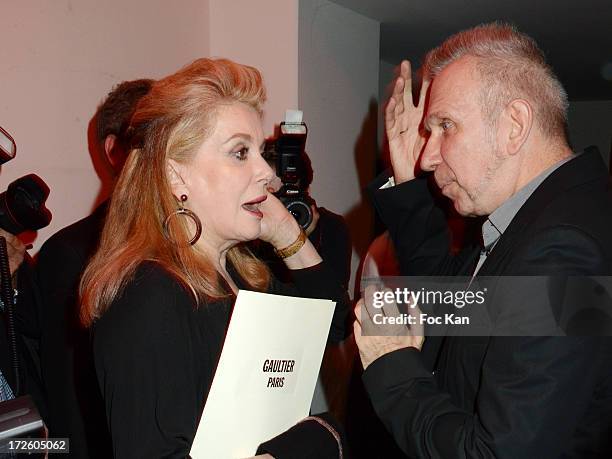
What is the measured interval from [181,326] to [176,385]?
0.10 metres

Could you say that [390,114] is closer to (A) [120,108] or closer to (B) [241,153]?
(B) [241,153]

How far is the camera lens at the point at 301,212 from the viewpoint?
1804mm

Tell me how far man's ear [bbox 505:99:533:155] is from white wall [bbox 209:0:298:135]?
1.81 metres

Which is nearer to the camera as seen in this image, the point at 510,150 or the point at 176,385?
the point at 176,385

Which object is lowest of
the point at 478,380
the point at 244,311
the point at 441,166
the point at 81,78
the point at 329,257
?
the point at 329,257

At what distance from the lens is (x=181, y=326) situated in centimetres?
106

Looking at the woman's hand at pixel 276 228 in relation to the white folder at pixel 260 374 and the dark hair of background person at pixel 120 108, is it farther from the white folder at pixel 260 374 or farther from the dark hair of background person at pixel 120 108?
the dark hair of background person at pixel 120 108

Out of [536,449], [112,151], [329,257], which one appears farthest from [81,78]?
[536,449]

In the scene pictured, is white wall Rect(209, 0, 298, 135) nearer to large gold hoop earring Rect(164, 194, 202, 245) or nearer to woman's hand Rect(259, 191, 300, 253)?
woman's hand Rect(259, 191, 300, 253)

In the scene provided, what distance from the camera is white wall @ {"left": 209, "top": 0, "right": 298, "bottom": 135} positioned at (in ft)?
9.45

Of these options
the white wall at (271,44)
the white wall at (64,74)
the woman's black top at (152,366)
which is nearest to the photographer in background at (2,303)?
the white wall at (64,74)

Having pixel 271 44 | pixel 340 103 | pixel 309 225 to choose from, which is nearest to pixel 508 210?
pixel 309 225

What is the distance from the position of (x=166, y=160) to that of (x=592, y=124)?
7.74 meters

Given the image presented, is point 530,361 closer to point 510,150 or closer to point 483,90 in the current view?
point 510,150
